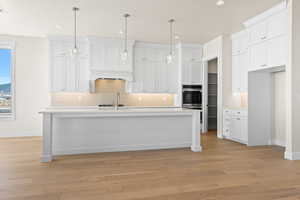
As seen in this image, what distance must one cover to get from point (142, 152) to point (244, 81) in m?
3.01

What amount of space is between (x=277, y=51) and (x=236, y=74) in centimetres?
151

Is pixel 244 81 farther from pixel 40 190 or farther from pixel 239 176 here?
pixel 40 190

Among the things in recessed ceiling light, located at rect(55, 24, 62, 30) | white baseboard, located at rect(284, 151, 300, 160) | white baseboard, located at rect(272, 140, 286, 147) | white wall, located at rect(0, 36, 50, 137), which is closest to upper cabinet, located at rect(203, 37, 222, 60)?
white baseboard, located at rect(272, 140, 286, 147)

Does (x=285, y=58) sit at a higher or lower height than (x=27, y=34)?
lower

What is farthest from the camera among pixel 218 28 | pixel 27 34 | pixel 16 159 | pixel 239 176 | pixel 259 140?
pixel 27 34

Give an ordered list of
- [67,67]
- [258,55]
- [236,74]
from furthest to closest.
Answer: [67,67] → [236,74] → [258,55]

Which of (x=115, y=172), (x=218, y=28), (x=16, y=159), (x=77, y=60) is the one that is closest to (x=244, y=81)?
(x=218, y=28)

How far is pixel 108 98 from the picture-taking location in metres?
6.50

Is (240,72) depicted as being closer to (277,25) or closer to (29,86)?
(277,25)

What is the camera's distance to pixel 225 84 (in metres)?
5.65

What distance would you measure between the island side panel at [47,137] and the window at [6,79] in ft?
10.0

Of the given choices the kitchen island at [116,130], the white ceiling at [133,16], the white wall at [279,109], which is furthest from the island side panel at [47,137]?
the white wall at [279,109]

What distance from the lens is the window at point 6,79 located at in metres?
5.71

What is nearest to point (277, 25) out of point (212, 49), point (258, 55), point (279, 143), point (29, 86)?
point (258, 55)
